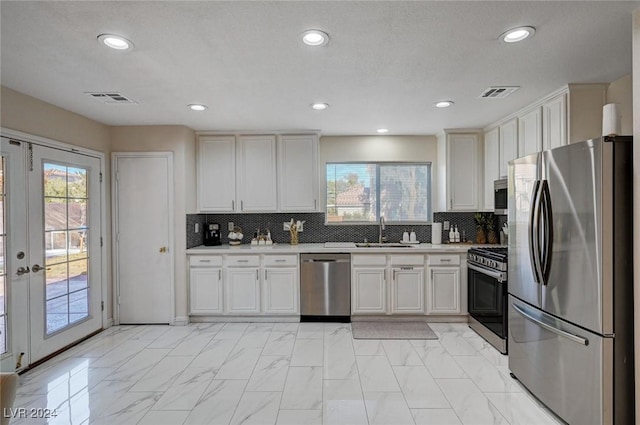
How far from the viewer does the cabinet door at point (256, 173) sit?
4715mm

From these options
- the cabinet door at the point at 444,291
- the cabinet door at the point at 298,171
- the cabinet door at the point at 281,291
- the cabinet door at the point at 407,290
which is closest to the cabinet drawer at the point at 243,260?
the cabinet door at the point at 281,291

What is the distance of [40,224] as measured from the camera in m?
3.26

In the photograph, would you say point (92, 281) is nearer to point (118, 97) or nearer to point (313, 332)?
point (118, 97)

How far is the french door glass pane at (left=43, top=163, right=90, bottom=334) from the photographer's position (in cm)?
339

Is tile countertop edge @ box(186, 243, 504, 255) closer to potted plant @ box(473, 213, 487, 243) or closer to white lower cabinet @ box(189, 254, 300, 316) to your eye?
white lower cabinet @ box(189, 254, 300, 316)

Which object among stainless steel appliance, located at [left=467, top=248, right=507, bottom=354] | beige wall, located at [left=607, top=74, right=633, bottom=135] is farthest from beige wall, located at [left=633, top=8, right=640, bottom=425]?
stainless steel appliance, located at [left=467, top=248, right=507, bottom=354]

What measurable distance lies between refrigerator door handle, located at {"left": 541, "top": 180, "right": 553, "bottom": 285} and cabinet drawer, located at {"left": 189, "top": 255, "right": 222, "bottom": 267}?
347cm

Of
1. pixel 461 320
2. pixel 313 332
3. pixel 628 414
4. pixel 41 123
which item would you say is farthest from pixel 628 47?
pixel 41 123

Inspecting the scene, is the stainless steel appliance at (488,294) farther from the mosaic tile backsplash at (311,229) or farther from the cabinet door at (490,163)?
the mosaic tile backsplash at (311,229)

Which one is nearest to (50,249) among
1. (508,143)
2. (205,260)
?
(205,260)

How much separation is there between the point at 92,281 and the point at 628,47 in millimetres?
5287

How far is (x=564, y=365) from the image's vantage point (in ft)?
7.26

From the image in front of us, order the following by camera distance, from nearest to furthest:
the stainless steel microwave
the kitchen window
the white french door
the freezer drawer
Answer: the freezer drawer, the white french door, the stainless steel microwave, the kitchen window

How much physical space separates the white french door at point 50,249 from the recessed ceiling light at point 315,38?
105 inches
